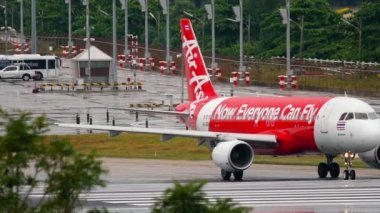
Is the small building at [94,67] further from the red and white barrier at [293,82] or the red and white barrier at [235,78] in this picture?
the red and white barrier at [293,82]

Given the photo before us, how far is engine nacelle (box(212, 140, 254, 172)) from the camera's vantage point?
4372cm

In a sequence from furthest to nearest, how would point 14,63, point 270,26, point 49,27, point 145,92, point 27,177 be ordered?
1. point 49,27
2. point 270,26
3. point 14,63
4. point 145,92
5. point 27,177

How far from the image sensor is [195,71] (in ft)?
171

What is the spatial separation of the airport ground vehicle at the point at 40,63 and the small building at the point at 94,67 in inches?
324

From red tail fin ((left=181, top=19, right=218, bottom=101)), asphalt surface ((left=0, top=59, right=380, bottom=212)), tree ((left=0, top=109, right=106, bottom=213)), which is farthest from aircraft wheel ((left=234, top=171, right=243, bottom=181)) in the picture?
tree ((left=0, top=109, right=106, bottom=213))

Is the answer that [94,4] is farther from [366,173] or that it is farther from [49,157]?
[49,157]

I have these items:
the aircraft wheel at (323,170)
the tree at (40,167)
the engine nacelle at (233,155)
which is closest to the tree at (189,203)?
the tree at (40,167)

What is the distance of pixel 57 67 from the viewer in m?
121

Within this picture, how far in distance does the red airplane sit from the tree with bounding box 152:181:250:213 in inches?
1060

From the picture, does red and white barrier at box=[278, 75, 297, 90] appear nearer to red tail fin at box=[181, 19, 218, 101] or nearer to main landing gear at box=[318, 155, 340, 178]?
red tail fin at box=[181, 19, 218, 101]

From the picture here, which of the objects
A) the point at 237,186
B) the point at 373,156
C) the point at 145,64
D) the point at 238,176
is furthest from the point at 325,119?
the point at 145,64

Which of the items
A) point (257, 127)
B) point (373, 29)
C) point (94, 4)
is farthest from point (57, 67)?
point (257, 127)

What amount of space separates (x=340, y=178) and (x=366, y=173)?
3.07 metres

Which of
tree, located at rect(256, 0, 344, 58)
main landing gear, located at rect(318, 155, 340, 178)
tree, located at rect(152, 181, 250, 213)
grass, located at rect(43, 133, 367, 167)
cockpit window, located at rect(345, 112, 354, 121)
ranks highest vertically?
tree, located at rect(256, 0, 344, 58)
